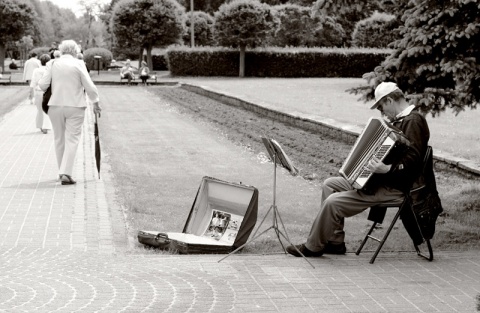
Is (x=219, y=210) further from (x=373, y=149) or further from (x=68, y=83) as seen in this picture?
(x=68, y=83)

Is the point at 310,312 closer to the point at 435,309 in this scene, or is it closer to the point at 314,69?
the point at 435,309

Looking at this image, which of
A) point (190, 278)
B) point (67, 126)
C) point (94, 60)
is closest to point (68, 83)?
point (67, 126)

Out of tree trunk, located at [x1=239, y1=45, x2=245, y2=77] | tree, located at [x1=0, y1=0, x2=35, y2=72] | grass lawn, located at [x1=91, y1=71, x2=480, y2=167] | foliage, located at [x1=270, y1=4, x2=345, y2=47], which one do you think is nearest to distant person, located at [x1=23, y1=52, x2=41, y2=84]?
grass lawn, located at [x1=91, y1=71, x2=480, y2=167]

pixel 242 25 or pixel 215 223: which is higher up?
pixel 242 25

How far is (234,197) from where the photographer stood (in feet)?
→ 25.1

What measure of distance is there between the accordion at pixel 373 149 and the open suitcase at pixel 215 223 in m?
0.93

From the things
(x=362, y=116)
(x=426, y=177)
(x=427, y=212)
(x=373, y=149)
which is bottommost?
(x=362, y=116)

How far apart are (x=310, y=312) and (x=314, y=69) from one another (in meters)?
47.9

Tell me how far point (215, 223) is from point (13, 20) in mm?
57524

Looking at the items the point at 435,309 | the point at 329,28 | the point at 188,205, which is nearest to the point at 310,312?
the point at 435,309

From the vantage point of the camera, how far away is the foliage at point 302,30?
61.6 meters

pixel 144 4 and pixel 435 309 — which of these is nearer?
pixel 435 309

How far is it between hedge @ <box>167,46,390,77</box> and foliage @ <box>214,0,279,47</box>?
3.19 ft

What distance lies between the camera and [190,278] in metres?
6.20
